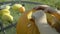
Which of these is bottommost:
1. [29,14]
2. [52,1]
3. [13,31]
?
[13,31]

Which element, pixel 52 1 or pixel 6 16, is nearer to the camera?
pixel 6 16

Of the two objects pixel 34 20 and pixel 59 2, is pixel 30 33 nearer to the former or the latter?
pixel 34 20

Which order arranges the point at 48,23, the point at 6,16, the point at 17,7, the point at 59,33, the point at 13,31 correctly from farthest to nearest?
the point at 13,31, the point at 17,7, the point at 6,16, the point at 48,23, the point at 59,33

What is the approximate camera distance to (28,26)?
1158 mm

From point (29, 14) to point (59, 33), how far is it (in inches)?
13.2

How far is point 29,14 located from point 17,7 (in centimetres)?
45

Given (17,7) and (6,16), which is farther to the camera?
(17,7)

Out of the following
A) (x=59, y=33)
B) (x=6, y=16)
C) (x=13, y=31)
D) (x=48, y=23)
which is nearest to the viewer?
(x=59, y=33)

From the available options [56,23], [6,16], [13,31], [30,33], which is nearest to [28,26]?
[30,33]

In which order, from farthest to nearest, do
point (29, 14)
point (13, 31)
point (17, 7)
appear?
point (13, 31) < point (17, 7) < point (29, 14)

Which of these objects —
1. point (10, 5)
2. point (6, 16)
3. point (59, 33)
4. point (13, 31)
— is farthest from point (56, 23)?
point (13, 31)

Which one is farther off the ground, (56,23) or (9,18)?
(56,23)

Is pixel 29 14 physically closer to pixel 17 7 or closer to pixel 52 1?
pixel 17 7

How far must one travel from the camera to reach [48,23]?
1069 mm
